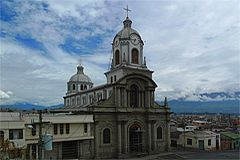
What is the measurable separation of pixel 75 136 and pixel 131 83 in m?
11.3

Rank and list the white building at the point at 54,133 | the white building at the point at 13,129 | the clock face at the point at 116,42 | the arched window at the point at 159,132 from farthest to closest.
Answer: the clock face at the point at 116,42
the arched window at the point at 159,132
the white building at the point at 54,133
the white building at the point at 13,129

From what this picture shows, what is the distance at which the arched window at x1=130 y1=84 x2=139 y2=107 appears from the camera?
4247cm

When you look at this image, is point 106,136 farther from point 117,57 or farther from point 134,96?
point 117,57

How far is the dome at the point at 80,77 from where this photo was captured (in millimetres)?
59688

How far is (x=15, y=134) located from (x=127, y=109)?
51.8 ft

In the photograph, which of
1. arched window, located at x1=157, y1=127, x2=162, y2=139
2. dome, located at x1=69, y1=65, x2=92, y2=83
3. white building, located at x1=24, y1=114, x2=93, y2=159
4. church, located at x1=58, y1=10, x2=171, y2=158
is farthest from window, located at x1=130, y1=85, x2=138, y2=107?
dome, located at x1=69, y1=65, x2=92, y2=83

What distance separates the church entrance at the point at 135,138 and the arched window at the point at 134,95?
2899mm

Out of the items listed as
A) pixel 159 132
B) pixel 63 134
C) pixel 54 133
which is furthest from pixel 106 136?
Answer: pixel 159 132

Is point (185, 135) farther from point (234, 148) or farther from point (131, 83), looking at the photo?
point (131, 83)

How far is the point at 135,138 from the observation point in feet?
139

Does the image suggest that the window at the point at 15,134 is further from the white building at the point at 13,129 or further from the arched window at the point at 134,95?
the arched window at the point at 134,95

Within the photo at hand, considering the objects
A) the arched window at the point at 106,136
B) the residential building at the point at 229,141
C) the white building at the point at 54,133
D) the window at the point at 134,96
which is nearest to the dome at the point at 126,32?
the window at the point at 134,96

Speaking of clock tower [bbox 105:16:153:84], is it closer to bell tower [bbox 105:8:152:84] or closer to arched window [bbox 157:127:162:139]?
bell tower [bbox 105:8:152:84]

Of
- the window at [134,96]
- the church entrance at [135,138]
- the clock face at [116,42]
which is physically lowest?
the church entrance at [135,138]
